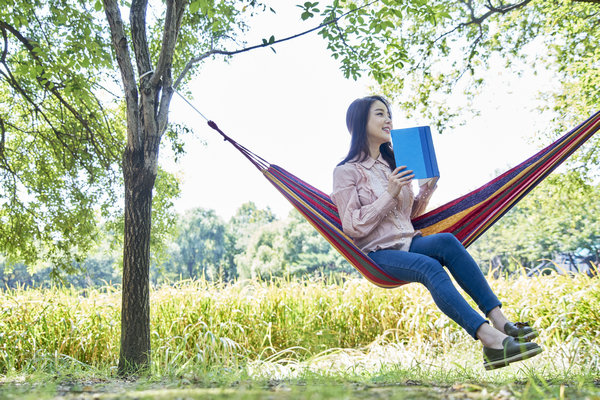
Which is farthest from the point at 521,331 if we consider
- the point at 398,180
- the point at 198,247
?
the point at 198,247

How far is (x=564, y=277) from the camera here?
138 inches

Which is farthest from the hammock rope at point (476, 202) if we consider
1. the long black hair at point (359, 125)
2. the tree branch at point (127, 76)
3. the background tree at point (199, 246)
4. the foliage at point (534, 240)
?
the background tree at point (199, 246)

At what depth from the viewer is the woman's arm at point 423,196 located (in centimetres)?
213

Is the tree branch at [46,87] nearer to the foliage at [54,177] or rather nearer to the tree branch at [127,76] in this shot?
the foliage at [54,177]

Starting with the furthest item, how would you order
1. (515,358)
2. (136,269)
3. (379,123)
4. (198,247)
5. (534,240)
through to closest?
(198,247) < (534,240) < (136,269) < (379,123) < (515,358)

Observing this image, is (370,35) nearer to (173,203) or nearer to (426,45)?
(426,45)

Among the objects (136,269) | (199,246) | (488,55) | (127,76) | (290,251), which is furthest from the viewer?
(199,246)

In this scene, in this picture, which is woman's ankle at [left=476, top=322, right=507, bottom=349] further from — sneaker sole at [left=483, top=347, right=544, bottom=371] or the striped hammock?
the striped hammock

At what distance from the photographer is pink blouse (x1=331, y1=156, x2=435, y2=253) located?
6.45 ft

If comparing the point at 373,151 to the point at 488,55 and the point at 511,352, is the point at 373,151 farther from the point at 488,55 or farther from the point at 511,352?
the point at 488,55

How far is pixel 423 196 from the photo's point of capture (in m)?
2.17

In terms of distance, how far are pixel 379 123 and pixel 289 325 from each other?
2.02m

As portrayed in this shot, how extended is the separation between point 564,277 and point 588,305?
1.34 ft

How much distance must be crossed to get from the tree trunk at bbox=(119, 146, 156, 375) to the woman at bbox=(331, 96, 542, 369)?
1.02 m
